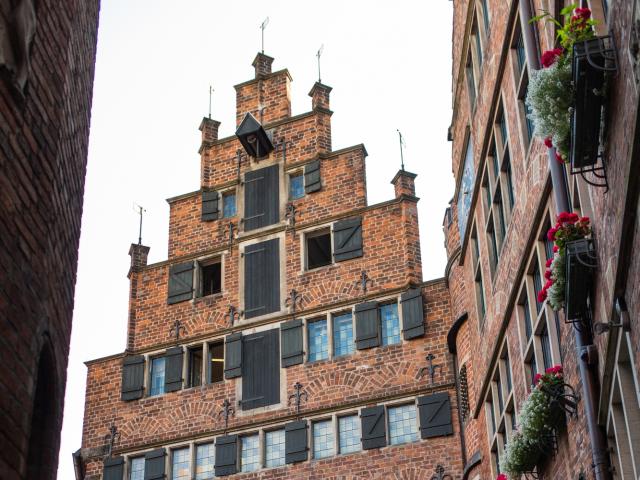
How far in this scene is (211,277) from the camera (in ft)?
69.1

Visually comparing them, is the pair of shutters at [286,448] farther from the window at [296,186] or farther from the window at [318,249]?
the window at [296,186]

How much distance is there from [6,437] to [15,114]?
1484mm

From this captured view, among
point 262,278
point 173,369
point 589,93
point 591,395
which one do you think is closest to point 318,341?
point 262,278

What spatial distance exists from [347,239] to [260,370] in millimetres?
2763

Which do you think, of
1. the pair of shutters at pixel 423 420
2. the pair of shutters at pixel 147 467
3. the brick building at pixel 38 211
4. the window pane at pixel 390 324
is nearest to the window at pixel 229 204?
the window pane at pixel 390 324

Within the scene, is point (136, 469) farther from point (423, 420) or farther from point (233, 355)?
point (423, 420)

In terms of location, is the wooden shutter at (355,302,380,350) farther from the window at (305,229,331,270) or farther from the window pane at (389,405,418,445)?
the window at (305,229,331,270)

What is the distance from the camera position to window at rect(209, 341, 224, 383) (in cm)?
1991

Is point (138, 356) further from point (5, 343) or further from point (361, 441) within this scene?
point (5, 343)

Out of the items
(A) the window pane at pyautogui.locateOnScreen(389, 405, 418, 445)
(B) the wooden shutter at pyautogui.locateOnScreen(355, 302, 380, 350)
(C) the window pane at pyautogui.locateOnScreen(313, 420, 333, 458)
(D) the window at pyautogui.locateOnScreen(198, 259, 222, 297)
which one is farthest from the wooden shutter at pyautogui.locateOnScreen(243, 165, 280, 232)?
(A) the window pane at pyautogui.locateOnScreen(389, 405, 418, 445)

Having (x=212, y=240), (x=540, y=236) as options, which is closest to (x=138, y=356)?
(x=212, y=240)

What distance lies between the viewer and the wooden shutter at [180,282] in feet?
67.5

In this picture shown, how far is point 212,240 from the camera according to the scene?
20938 millimetres

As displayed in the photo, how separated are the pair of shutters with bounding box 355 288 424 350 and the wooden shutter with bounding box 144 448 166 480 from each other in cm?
401
